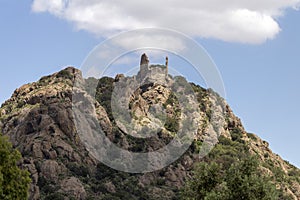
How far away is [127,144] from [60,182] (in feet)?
100

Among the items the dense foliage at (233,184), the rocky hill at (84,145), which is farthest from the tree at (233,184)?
the rocky hill at (84,145)

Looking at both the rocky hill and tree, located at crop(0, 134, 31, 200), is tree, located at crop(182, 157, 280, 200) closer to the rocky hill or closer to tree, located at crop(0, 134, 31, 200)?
tree, located at crop(0, 134, 31, 200)

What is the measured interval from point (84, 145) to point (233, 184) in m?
125

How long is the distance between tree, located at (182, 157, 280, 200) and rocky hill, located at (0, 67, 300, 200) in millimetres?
87675

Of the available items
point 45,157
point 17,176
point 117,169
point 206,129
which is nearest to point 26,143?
point 45,157

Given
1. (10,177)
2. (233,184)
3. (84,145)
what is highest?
(84,145)

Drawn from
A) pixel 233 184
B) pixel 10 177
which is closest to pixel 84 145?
pixel 10 177

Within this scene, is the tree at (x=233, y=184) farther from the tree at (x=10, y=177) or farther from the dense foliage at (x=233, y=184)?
the tree at (x=10, y=177)

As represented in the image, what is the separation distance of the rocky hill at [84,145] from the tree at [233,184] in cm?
8767

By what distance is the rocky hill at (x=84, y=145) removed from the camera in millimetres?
149750

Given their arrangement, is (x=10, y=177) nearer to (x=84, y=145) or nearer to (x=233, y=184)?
(x=233, y=184)

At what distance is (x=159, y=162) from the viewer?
542ft

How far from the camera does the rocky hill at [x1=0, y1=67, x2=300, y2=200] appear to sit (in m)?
150

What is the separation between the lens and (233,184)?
162 ft
